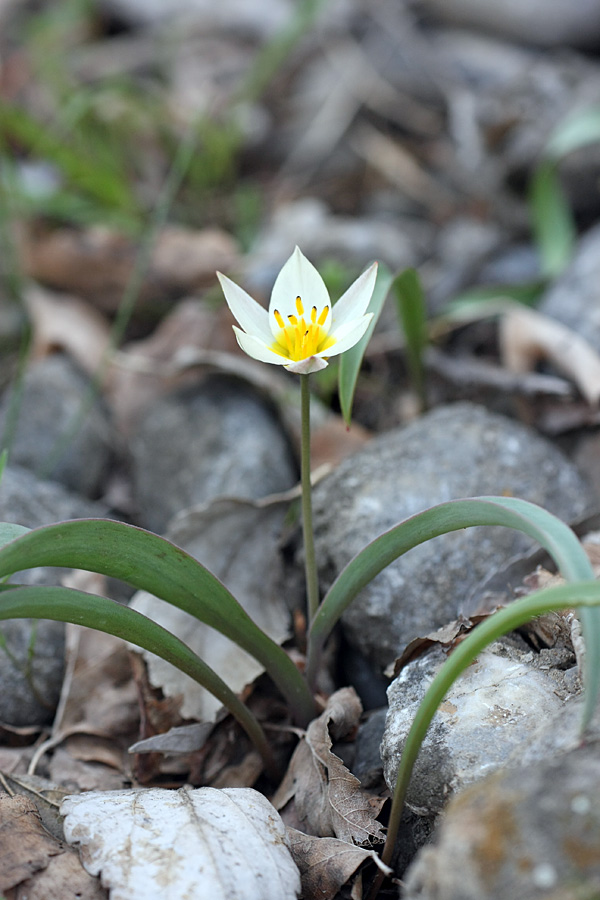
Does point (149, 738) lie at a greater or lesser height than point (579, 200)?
lesser

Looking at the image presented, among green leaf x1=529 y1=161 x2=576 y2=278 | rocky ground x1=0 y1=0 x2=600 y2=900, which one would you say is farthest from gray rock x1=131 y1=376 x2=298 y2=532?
green leaf x1=529 y1=161 x2=576 y2=278

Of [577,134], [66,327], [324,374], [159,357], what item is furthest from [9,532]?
[577,134]

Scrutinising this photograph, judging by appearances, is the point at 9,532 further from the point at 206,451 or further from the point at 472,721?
the point at 206,451

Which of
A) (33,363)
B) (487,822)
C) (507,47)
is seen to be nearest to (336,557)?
(487,822)

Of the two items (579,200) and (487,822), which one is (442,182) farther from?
(487,822)

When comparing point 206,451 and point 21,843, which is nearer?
point 21,843

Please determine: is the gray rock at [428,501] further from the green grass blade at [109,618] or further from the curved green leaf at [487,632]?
the curved green leaf at [487,632]

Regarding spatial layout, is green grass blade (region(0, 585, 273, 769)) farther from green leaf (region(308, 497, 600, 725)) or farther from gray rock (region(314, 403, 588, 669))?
gray rock (region(314, 403, 588, 669))
